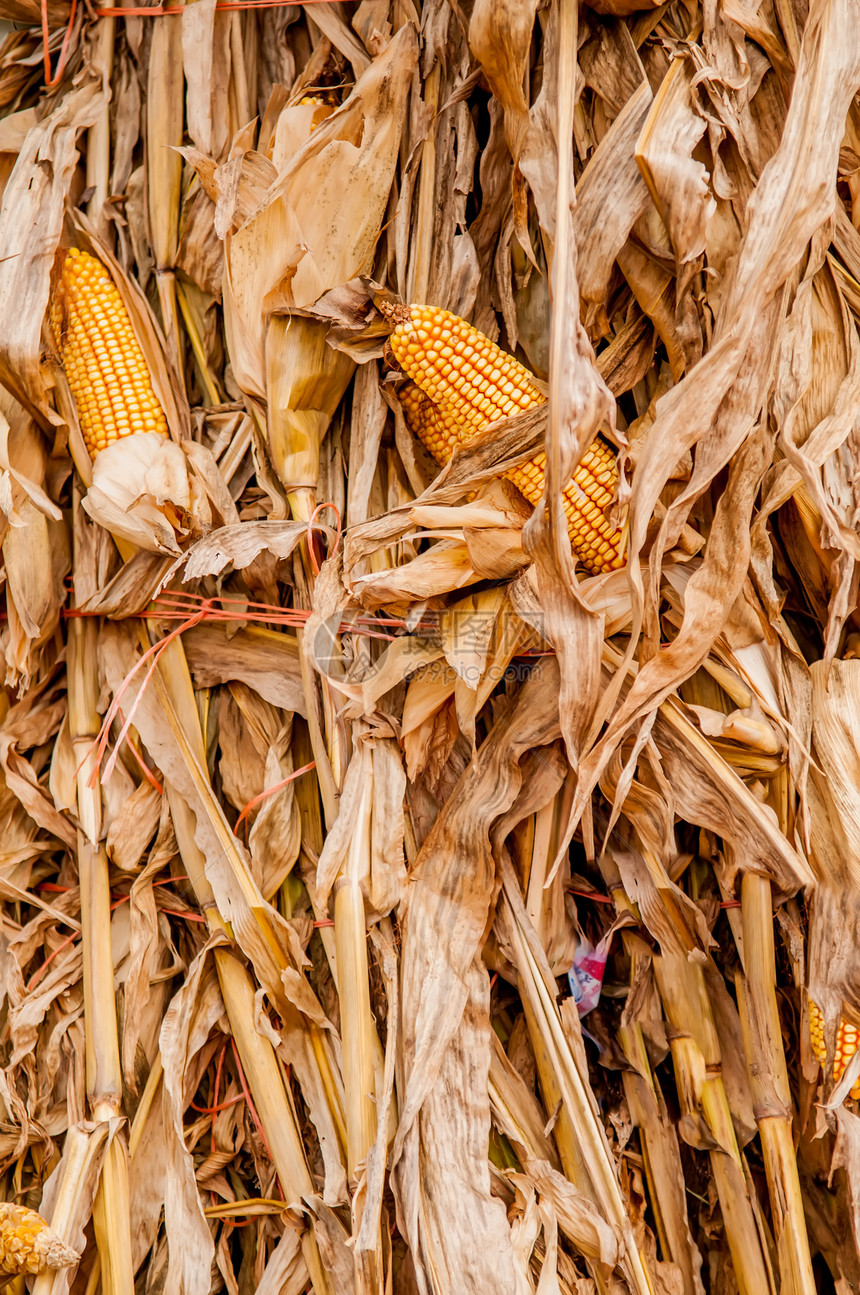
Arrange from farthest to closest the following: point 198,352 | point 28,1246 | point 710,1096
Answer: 1. point 198,352
2. point 710,1096
3. point 28,1246

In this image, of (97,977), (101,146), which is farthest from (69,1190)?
(101,146)

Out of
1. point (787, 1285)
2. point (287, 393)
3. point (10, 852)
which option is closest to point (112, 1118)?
point (10, 852)

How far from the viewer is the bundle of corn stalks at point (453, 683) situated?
941mm

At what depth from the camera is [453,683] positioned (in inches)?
39.3

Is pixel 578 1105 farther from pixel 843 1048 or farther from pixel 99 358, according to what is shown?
pixel 99 358

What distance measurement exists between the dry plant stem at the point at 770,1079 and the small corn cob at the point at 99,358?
924 mm

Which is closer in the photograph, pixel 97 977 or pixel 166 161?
pixel 97 977

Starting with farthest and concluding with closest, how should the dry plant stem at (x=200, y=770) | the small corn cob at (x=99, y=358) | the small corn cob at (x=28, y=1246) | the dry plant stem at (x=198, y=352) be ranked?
the dry plant stem at (x=198, y=352)
the small corn cob at (x=99, y=358)
the dry plant stem at (x=200, y=770)
the small corn cob at (x=28, y=1246)

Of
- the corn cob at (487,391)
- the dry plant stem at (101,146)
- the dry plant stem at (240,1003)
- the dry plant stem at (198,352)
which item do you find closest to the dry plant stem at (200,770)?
the dry plant stem at (240,1003)

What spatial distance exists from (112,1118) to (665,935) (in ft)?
2.18

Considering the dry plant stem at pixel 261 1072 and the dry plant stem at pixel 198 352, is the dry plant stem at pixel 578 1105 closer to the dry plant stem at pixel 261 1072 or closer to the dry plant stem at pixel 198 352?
the dry plant stem at pixel 261 1072

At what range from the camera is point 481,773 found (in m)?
1.03

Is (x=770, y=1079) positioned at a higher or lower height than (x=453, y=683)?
lower

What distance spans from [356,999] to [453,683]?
1.17 feet
